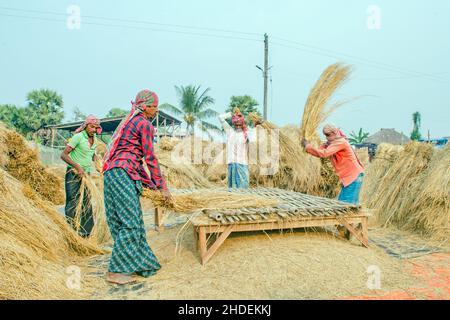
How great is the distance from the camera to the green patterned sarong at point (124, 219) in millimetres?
2736

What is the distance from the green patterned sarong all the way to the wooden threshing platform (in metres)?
0.49

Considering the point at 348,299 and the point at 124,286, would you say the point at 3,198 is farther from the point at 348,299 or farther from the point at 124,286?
the point at 348,299

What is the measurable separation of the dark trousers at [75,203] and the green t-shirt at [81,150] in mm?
145

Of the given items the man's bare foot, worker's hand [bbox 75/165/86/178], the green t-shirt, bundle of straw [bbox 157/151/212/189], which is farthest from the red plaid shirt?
bundle of straw [bbox 157/151/212/189]

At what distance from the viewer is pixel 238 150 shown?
5027mm

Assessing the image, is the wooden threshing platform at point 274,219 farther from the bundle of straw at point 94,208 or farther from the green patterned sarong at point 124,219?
the bundle of straw at point 94,208

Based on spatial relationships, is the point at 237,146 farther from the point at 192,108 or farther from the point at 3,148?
the point at 192,108

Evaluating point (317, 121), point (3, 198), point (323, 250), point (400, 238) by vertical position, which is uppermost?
point (317, 121)

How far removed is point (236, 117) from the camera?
5031mm

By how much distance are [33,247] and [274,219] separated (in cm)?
204

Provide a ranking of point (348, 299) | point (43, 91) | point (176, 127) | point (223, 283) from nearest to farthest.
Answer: point (348, 299), point (223, 283), point (176, 127), point (43, 91)

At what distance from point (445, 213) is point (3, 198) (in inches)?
185

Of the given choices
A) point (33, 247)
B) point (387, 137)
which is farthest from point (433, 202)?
point (387, 137)
